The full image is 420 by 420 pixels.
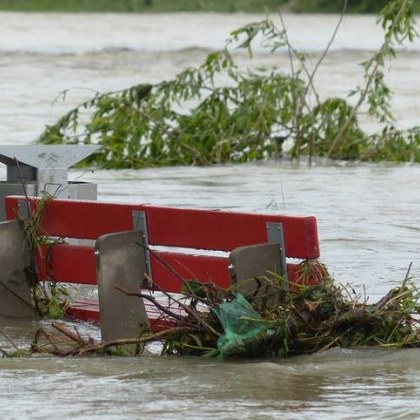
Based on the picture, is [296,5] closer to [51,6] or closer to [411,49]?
[51,6]

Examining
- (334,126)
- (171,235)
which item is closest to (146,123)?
(334,126)

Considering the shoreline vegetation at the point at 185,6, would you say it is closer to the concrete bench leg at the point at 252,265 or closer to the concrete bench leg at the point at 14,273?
the concrete bench leg at the point at 14,273

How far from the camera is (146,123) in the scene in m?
15.6

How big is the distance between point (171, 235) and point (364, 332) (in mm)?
1060

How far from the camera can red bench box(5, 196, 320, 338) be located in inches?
251

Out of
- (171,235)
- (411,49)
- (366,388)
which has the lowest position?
(366,388)

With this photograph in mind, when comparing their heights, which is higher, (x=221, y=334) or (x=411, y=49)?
(x=411, y=49)

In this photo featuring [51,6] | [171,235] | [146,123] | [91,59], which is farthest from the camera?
[51,6]

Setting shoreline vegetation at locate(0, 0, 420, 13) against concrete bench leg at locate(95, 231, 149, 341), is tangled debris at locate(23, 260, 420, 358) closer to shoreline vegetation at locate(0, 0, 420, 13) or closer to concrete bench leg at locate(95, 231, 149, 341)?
concrete bench leg at locate(95, 231, 149, 341)

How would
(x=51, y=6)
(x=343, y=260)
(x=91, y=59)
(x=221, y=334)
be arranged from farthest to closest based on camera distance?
(x=51, y=6) < (x=91, y=59) < (x=343, y=260) < (x=221, y=334)

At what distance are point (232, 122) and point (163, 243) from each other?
8.97 m

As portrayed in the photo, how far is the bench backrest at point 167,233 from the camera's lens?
6.42 metres

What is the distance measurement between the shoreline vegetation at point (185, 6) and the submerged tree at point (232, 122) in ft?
131

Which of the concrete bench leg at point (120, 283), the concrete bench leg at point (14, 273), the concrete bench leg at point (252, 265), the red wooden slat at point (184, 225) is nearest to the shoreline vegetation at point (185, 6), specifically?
the concrete bench leg at point (14, 273)
